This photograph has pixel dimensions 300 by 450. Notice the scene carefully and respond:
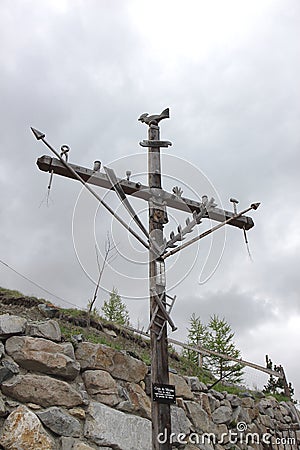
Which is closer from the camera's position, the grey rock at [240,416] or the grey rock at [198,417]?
the grey rock at [198,417]

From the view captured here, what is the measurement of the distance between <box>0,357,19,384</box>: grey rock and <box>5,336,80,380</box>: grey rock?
53 millimetres

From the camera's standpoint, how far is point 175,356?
7.71 m

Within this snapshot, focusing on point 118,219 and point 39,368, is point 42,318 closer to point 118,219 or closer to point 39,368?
point 39,368

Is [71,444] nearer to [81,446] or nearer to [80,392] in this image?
[81,446]

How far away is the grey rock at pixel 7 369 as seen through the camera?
4141mm

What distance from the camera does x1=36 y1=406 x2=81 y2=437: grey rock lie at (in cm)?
414

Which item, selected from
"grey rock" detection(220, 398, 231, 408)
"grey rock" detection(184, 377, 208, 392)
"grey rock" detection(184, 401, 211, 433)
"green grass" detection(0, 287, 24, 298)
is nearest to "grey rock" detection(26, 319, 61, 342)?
"green grass" detection(0, 287, 24, 298)

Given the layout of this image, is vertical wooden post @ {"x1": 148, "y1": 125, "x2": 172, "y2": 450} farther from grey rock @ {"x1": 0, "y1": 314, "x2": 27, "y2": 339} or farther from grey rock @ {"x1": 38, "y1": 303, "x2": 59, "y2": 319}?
grey rock @ {"x1": 38, "y1": 303, "x2": 59, "y2": 319}

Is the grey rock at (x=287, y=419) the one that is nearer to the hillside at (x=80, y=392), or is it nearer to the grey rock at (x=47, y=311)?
the hillside at (x=80, y=392)

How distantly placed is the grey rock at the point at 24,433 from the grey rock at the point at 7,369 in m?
0.28

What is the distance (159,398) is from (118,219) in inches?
55.9

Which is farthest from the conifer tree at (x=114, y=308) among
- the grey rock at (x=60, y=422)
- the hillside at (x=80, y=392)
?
the grey rock at (x=60, y=422)

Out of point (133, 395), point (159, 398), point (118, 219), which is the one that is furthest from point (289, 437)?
point (118, 219)

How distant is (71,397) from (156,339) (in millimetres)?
1133
